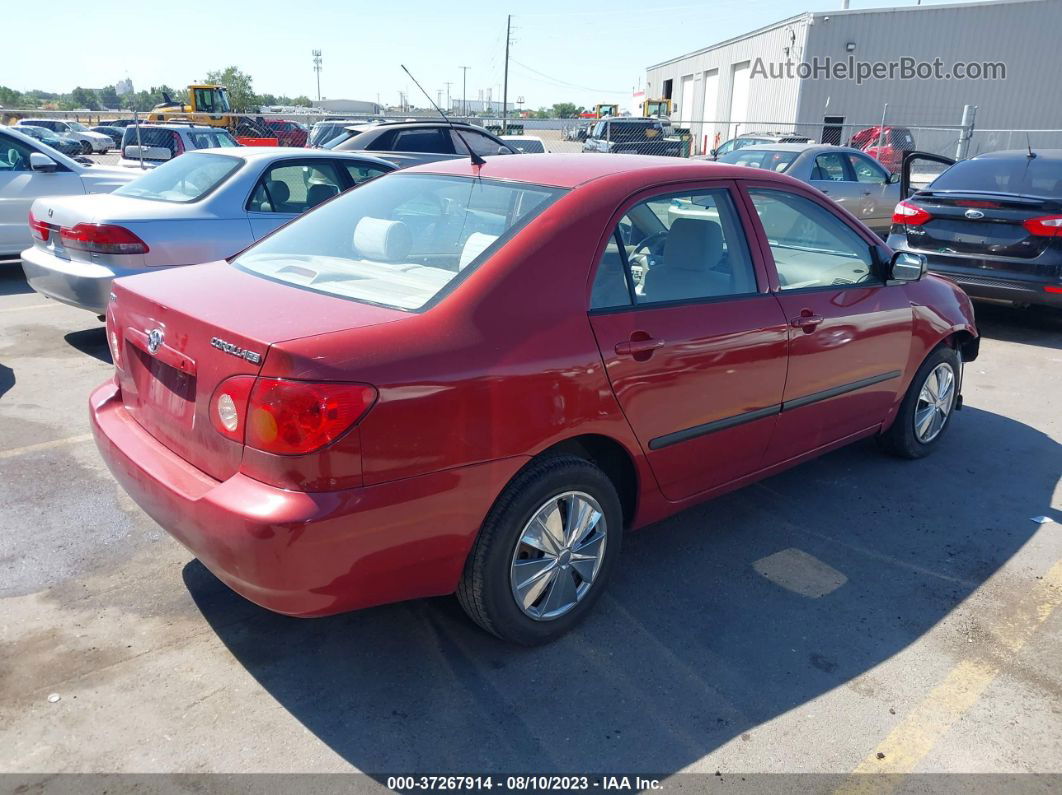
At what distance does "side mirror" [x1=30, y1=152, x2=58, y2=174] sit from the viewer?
868 cm

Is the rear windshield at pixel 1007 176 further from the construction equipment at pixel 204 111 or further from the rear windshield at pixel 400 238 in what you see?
the construction equipment at pixel 204 111

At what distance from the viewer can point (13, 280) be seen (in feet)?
30.7

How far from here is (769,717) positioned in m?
2.74

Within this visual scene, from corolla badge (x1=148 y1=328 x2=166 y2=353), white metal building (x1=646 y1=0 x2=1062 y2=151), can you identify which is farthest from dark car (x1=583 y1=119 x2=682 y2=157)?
corolla badge (x1=148 y1=328 x2=166 y2=353)

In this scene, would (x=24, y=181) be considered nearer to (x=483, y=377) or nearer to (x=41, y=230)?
(x=41, y=230)

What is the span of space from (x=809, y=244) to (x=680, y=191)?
45.1 inches

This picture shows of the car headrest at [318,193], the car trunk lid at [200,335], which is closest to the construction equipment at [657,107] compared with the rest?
the car headrest at [318,193]

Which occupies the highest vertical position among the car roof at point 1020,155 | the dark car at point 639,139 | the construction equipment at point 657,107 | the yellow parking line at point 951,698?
the construction equipment at point 657,107

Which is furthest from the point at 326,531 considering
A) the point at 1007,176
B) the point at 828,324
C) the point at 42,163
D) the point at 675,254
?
the point at 42,163

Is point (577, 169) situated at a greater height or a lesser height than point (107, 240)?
greater

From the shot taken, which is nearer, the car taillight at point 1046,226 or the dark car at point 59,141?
the car taillight at point 1046,226

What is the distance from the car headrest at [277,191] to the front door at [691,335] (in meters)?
4.30

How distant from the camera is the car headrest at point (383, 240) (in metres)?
3.22

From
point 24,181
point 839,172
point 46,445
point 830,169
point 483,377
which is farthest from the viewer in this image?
point 839,172
